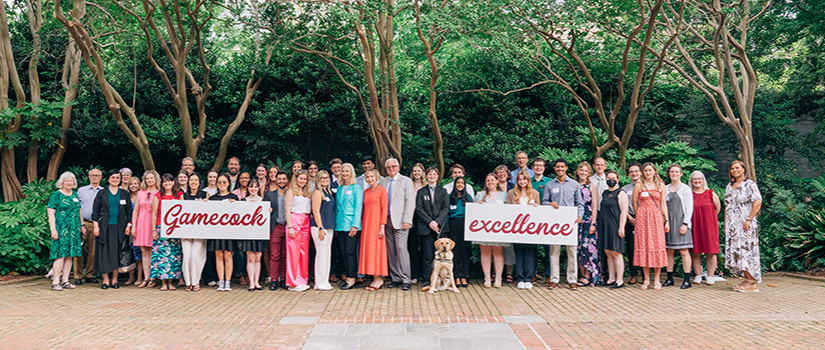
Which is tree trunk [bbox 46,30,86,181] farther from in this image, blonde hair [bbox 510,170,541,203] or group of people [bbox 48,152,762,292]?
blonde hair [bbox 510,170,541,203]

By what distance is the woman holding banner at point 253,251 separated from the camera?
8.20 m

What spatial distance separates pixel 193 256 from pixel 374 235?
269 cm

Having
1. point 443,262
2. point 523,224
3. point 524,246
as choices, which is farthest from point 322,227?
point 524,246

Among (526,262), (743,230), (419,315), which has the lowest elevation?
(419,315)

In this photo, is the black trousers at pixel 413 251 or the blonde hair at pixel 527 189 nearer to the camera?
the blonde hair at pixel 527 189

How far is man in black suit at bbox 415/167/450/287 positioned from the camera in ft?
27.1

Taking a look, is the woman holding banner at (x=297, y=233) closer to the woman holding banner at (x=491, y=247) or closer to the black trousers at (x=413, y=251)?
the black trousers at (x=413, y=251)

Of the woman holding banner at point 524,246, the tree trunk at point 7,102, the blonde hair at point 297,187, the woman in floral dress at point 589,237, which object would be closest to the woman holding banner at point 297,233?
the blonde hair at point 297,187

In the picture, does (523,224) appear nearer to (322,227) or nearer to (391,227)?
(391,227)

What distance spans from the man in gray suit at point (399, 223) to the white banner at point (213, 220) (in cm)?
182

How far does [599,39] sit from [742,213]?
609 centimetres

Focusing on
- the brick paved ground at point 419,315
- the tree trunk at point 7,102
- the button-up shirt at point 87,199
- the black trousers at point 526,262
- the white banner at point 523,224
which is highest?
the tree trunk at point 7,102

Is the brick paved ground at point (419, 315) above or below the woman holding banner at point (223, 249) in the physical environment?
below

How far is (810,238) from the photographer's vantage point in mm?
9578
